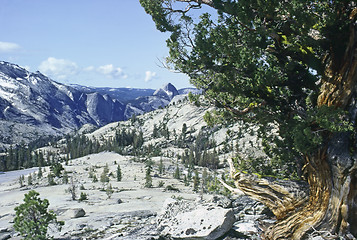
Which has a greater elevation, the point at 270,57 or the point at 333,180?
the point at 270,57

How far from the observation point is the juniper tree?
9.35 metres

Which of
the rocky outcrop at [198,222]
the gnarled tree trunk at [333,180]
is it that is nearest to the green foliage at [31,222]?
the rocky outcrop at [198,222]

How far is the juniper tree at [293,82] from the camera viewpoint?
9.35 metres

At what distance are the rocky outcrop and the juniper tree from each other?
1704 millimetres

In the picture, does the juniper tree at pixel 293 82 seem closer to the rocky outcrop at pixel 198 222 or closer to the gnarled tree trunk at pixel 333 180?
the gnarled tree trunk at pixel 333 180

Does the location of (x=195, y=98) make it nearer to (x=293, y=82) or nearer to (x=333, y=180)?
(x=293, y=82)

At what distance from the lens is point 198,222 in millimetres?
12922

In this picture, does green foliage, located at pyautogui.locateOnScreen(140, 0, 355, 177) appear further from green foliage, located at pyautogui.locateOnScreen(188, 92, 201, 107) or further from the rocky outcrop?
the rocky outcrop

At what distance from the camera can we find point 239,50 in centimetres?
1056

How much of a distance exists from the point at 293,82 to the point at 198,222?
7.72 meters

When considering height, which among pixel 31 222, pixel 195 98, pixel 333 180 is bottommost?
pixel 31 222

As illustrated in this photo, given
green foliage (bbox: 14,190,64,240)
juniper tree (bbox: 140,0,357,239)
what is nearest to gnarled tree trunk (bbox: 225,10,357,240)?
juniper tree (bbox: 140,0,357,239)

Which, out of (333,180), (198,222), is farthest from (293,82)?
(198,222)

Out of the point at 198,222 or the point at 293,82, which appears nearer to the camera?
the point at 293,82
